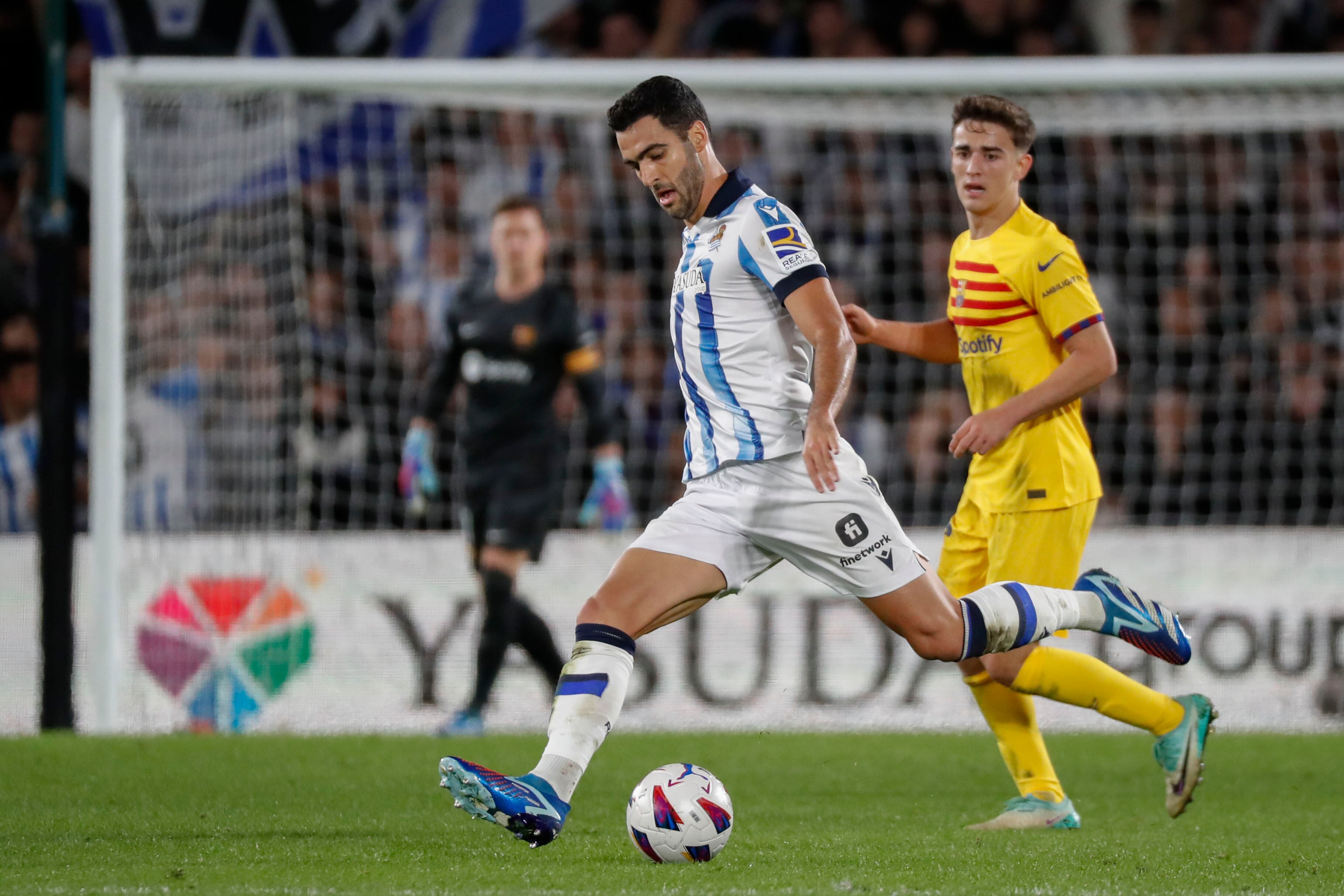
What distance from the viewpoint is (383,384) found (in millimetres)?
10141

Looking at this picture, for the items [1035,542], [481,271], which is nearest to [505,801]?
[1035,542]

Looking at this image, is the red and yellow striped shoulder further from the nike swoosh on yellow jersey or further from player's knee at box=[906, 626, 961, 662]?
player's knee at box=[906, 626, 961, 662]

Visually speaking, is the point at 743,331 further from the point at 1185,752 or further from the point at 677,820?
the point at 1185,752

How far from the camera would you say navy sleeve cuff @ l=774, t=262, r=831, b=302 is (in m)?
4.29

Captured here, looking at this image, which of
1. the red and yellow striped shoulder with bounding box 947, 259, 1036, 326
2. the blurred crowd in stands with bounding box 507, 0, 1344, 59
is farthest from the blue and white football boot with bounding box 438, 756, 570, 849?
the blurred crowd in stands with bounding box 507, 0, 1344, 59

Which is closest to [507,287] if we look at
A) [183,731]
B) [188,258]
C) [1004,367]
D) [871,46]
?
[188,258]

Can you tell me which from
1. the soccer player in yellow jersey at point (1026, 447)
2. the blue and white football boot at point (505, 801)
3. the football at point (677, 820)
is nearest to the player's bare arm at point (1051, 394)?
the soccer player in yellow jersey at point (1026, 447)

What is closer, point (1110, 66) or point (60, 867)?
point (60, 867)

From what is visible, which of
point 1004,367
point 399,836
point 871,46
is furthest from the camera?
point 871,46

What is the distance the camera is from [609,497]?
7984mm

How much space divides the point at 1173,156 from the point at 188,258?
231 inches

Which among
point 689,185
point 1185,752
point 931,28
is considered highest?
point 931,28

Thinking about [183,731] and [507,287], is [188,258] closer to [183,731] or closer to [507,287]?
[507,287]

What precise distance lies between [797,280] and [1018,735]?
1756 millimetres
